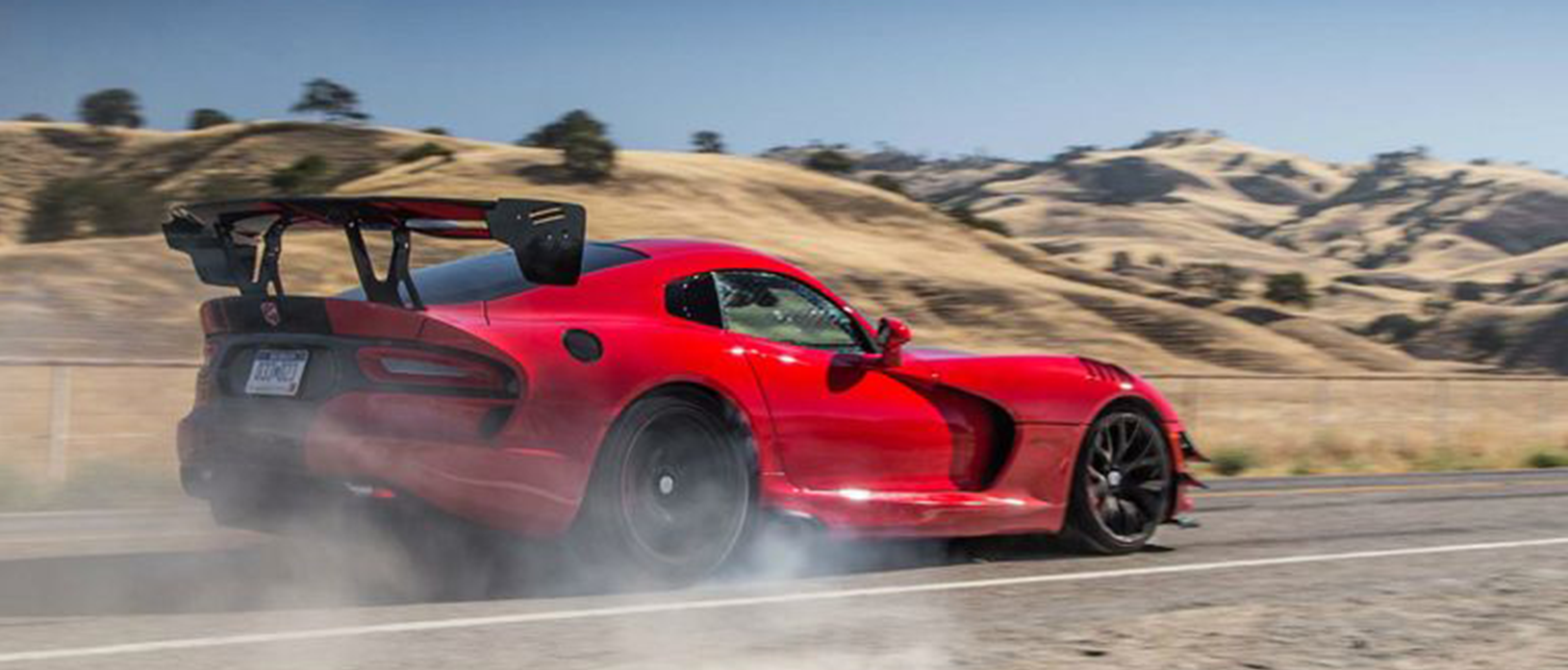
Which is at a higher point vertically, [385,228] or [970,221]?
[970,221]

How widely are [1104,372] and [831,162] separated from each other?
75918mm

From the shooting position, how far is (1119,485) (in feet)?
28.2

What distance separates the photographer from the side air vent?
8484 millimetres

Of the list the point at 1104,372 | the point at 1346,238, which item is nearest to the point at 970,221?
the point at 1104,372

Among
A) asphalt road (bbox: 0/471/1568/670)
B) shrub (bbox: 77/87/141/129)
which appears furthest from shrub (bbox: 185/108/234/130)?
asphalt road (bbox: 0/471/1568/670)

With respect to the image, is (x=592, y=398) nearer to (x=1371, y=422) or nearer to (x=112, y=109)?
(x=1371, y=422)

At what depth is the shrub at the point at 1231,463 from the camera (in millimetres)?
18625

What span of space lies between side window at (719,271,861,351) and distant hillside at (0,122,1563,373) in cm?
2167

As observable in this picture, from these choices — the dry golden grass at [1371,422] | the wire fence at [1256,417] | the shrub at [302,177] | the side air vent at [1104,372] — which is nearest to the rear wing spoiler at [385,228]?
the side air vent at [1104,372]

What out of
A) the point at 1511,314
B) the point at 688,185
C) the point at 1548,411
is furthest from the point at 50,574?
the point at 1511,314

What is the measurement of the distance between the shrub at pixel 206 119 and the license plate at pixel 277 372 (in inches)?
3715

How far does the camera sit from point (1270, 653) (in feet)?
19.0

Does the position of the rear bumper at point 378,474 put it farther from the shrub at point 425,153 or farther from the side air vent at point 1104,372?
the shrub at point 425,153

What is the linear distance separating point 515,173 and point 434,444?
201 ft
